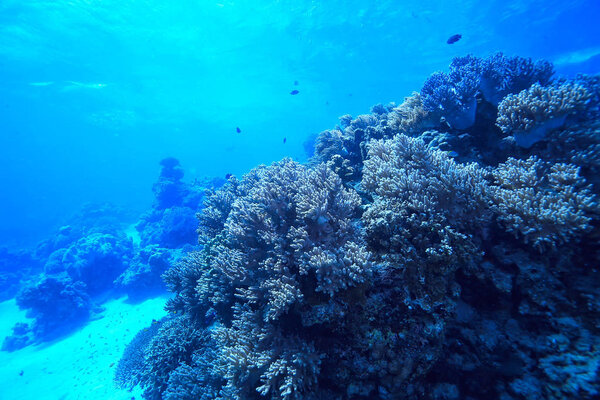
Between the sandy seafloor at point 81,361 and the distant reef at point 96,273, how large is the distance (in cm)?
81

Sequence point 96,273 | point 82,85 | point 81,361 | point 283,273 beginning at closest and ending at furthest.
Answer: point 283,273, point 81,361, point 96,273, point 82,85

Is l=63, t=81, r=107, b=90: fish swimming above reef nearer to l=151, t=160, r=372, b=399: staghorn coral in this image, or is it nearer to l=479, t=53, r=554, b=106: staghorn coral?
l=151, t=160, r=372, b=399: staghorn coral

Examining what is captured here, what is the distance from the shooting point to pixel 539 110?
3.84m

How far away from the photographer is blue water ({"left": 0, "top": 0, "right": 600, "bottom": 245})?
2792 centimetres

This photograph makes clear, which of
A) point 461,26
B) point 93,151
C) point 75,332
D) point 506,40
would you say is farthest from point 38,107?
point 506,40

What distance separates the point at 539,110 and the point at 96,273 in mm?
20773

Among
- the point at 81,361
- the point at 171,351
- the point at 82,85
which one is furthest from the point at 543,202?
the point at 82,85

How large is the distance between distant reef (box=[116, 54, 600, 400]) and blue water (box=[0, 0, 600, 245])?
3109 centimetres

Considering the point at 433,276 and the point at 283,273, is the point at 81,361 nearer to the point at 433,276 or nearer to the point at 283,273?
the point at 283,273

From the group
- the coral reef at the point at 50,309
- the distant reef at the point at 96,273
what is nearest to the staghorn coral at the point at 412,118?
the distant reef at the point at 96,273

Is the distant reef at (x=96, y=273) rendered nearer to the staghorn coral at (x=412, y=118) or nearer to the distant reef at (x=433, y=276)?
the distant reef at (x=433, y=276)

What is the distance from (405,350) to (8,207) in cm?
8012

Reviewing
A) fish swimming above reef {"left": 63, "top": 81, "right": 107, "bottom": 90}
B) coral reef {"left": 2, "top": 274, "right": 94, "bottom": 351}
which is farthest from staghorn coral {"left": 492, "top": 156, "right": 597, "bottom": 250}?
fish swimming above reef {"left": 63, "top": 81, "right": 107, "bottom": 90}

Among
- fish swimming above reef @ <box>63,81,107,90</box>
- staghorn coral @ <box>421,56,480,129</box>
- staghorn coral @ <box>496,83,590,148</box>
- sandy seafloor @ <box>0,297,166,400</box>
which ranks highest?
fish swimming above reef @ <box>63,81,107,90</box>
